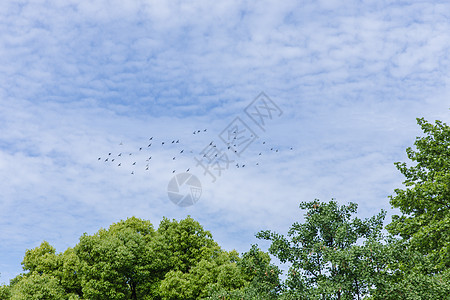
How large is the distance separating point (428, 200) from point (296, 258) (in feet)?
34.2

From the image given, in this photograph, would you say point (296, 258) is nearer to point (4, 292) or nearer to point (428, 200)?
point (428, 200)

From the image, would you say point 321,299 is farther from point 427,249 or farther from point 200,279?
point 200,279

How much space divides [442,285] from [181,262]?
82.7 ft

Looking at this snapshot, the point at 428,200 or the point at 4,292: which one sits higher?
the point at 4,292

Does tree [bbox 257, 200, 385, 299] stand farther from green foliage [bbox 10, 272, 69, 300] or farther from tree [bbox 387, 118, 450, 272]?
green foliage [bbox 10, 272, 69, 300]

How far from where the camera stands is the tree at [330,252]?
1372 cm

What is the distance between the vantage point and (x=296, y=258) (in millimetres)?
15336

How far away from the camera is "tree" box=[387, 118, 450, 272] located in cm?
1946

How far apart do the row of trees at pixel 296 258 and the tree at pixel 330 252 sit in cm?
4

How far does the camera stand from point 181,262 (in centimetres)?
3562

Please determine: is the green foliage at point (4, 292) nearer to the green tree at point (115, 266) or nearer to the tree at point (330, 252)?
the green tree at point (115, 266)

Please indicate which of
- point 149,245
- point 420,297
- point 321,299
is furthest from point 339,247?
point 149,245

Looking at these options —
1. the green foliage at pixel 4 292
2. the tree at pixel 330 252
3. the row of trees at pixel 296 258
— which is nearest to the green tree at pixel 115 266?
the row of trees at pixel 296 258

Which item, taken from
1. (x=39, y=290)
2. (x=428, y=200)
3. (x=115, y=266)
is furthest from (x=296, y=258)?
(x=39, y=290)
